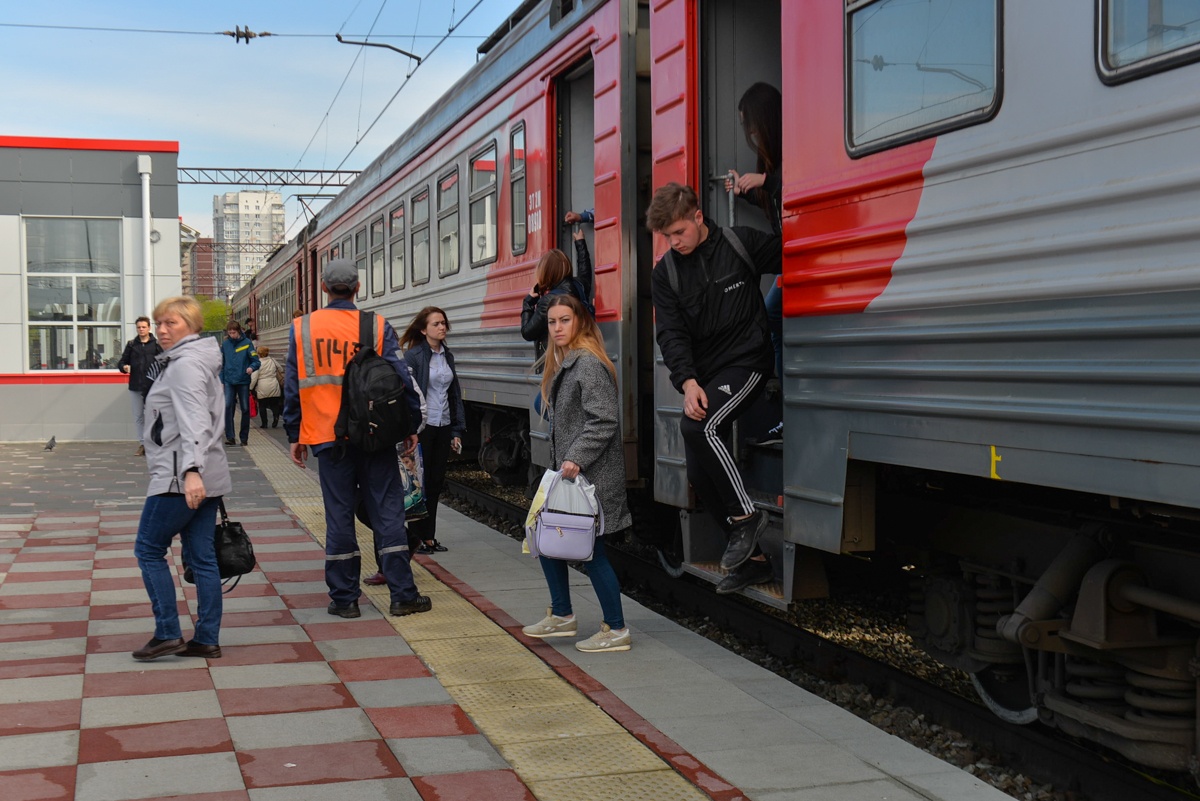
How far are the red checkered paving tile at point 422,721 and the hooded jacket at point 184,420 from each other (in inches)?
49.3

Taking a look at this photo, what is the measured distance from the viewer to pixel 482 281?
32.1 ft

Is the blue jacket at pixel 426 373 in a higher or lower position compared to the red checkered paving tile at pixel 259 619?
higher

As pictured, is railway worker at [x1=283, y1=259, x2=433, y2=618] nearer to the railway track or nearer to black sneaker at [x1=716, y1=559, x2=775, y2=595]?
the railway track

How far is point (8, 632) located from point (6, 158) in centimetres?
1334

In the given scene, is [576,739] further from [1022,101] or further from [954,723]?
[1022,101]

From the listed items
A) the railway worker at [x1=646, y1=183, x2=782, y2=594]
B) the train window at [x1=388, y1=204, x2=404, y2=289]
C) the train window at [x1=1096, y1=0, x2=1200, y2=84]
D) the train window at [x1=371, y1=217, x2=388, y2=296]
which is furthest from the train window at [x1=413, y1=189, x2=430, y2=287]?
the train window at [x1=1096, y1=0, x2=1200, y2=84]

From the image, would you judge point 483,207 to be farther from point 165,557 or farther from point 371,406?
point 165,557

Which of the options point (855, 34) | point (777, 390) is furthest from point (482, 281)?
point (855, 34)

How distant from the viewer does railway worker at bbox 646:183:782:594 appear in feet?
17.2

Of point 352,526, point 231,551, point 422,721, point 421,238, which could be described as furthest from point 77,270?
point 422,721

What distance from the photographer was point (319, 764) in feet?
12.9

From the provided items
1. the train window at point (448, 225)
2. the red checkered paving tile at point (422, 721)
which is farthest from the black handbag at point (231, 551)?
the train window at point (448, 225)

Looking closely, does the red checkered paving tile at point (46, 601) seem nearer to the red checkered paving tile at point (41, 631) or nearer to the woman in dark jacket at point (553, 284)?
the red checkered paving tile at point (41, 631)

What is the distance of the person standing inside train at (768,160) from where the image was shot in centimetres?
568
